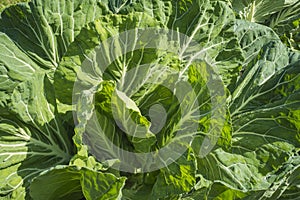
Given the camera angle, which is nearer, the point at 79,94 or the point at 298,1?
the point at 79,94

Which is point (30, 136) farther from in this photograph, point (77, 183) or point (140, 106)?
point (140, 106)

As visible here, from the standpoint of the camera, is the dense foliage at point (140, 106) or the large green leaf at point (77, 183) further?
the dense foliage at point (140, 106)

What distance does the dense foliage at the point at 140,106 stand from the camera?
1.31 metres

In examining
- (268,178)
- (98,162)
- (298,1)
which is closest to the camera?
(98,162)

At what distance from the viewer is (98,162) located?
4.41 feet

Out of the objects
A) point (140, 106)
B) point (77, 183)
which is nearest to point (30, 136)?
point (77, 183)

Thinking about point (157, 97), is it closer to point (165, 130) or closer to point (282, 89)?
point (165, 130)

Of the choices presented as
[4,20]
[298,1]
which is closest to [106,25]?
[4,20]

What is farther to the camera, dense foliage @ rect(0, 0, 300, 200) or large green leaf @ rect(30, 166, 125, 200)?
dense foliage @ rect(0, 0, 300, 200)

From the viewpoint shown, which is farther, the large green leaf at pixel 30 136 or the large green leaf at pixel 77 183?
the large green leaf at pixel 30 136

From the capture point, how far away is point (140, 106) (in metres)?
1.48

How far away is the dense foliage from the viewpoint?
1.31m

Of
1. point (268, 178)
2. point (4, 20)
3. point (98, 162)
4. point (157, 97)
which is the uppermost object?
point (4, 20)

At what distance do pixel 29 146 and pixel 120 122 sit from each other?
0.31 metres
